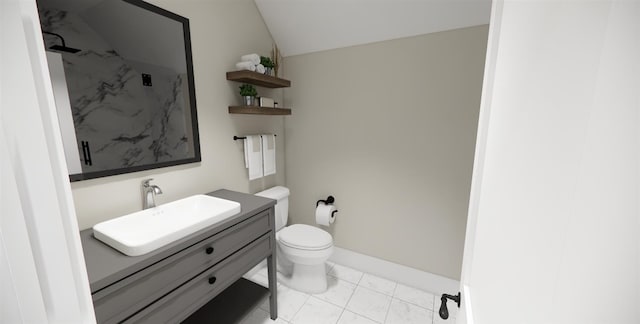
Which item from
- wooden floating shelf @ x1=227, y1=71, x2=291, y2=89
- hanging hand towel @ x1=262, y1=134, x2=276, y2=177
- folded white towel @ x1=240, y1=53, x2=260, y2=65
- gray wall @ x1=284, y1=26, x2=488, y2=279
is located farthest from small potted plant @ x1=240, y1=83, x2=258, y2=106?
gray wall @ x1=284, y1=26, x2=488, y2=279

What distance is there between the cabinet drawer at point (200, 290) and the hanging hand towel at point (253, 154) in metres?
0.60

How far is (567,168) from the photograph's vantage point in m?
0.27

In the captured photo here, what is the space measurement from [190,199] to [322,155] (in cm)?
114

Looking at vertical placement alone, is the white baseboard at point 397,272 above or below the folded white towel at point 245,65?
below

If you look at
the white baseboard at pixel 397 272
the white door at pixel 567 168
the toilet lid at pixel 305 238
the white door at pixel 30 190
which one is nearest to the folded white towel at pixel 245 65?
the toilet lid at pixel 305 238

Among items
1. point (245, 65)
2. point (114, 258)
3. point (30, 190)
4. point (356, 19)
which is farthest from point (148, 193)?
point (356, 19)

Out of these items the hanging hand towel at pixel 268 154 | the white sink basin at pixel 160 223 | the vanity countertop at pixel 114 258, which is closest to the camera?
the vanity countertop at pixel 114 258

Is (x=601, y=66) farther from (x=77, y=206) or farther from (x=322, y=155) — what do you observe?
(x=322, y=155)

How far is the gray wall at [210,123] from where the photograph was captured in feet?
4.18

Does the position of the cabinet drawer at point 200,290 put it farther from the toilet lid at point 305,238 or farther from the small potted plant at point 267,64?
the small potted plant at point 267,64

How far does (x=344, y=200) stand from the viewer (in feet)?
7.34

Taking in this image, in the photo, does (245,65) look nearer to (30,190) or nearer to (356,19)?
(356,19)

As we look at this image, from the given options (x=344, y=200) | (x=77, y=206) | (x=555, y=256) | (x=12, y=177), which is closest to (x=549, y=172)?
(x=555, y=256)

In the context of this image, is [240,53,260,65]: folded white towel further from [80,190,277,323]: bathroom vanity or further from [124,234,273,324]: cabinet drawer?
[124,234,273,324]: cabinet drawer
